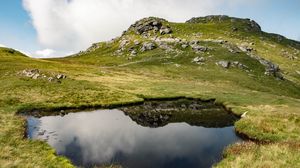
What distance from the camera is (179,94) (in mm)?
75062

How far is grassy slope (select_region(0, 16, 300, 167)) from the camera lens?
2795 centimetres

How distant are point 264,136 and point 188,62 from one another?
323 ft

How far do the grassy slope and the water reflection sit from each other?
2.35 meters

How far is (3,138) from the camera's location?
32000 mm

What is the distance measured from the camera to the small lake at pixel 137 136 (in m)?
30.8

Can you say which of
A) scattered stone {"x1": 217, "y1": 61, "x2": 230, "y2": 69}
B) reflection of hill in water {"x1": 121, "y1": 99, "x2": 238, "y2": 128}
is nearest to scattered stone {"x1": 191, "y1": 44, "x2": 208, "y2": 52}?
scattered stone {"x1": 217, "y1": 61, "x2": 230, "y2": 69}

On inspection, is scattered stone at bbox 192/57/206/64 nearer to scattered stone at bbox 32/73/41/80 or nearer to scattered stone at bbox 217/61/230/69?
scattered stone at bbox 217/61/230/69

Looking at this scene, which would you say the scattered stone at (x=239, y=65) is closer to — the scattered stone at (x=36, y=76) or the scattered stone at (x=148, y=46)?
the scattered stone at (x=148, y=46)

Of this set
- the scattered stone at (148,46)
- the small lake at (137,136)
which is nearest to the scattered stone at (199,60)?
the scattered stone at (148,46)

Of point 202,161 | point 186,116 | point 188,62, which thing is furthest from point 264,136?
point 188,62

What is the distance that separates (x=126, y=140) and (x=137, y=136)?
108 inches

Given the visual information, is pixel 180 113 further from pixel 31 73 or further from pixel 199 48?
pixel 199 48

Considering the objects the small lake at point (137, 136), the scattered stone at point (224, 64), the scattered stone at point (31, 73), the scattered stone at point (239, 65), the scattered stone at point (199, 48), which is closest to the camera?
the small lake at point (137, 136)

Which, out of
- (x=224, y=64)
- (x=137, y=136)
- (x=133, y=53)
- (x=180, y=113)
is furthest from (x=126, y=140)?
(x=133, y=53)
